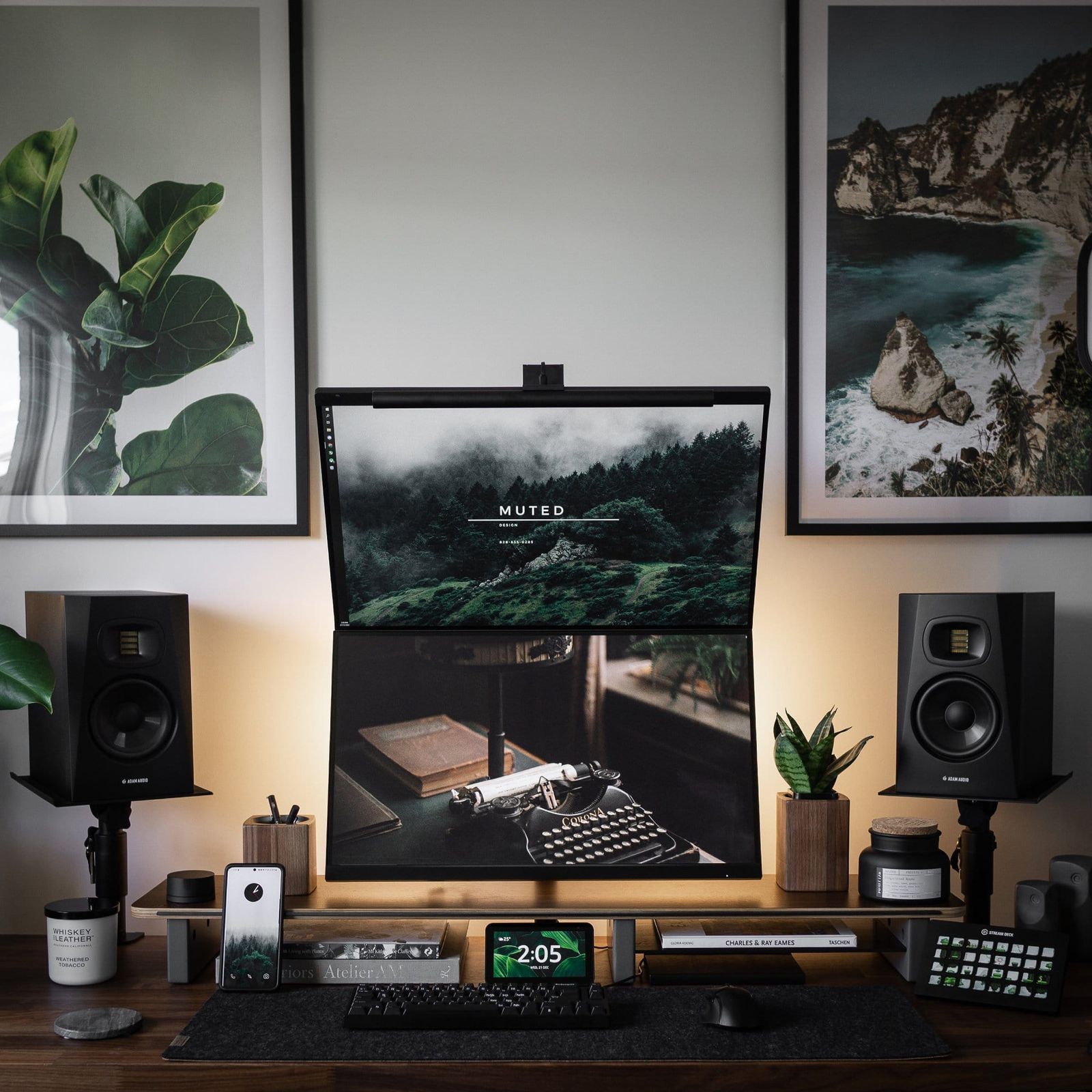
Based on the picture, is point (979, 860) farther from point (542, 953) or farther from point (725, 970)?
point (542, 953)

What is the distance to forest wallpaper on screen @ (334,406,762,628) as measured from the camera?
164 centimetres

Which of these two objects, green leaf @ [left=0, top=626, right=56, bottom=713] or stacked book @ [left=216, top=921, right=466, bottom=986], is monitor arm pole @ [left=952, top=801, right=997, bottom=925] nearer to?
stacked book @ [left=216, top=921, right=466, bottom=986]

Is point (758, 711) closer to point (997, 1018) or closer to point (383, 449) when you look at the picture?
point (997, 1018)

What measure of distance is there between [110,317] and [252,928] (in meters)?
1.17

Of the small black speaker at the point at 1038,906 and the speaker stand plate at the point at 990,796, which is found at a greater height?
the speaker stand plate at the point at 990,796

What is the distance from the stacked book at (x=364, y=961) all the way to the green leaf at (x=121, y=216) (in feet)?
4.28

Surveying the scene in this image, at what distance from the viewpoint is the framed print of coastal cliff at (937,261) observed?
190 centimetres

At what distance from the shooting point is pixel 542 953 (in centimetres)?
151

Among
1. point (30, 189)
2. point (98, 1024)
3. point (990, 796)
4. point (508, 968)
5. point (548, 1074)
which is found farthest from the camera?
point (30, 189)

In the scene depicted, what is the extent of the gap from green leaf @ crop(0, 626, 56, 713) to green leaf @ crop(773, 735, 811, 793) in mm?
1197

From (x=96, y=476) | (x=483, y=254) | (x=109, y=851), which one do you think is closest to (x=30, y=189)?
(x=96, y=476)

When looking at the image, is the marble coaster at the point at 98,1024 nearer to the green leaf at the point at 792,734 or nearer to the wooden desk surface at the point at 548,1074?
the wooden desk surface at the point at 548,1074

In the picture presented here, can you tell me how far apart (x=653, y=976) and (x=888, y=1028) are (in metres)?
0.36

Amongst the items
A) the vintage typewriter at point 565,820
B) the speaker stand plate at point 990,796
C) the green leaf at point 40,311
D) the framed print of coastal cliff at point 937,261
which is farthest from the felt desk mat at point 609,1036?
the green leaf at point 40,311
